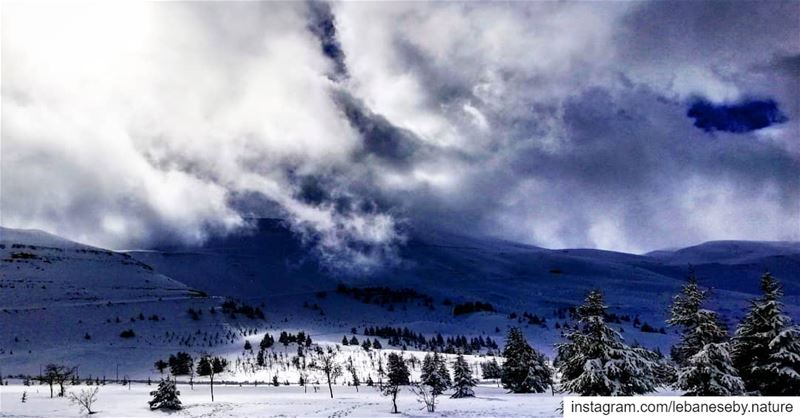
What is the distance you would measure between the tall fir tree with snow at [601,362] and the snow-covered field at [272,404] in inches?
917

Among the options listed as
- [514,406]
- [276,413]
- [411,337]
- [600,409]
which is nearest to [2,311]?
[411,337]

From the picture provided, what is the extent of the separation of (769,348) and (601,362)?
31.8ft

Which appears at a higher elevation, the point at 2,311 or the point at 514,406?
the point at 2,311

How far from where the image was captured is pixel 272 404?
69125 millimetres

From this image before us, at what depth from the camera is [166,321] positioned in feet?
582

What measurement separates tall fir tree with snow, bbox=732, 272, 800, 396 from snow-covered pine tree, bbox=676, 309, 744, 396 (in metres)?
2.87

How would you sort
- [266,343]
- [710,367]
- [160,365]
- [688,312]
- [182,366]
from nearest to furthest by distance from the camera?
[710,367] → [688,312] → [182,366] → [160,365] → [266,343]

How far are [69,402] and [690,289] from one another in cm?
7124

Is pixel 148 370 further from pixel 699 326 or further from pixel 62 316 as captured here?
pixel 699 326

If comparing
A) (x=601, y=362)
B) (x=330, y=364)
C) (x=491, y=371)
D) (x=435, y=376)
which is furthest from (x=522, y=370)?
(x=601, y=362)

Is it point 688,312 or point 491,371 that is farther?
point 491,371

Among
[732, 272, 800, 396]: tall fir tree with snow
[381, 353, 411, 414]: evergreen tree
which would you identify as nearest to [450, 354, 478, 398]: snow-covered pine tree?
[381, 353, 411, 414]: evergreen tree

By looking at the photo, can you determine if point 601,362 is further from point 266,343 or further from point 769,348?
point 266,343

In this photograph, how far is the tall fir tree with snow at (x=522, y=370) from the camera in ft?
271
